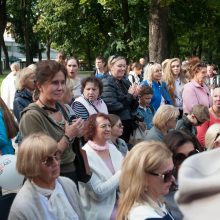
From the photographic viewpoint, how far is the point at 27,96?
215 inches

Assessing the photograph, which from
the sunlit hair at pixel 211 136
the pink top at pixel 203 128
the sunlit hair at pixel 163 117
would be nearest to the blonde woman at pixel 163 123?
the sunlit hair at pixel 163 117

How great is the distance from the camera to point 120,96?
6.65m

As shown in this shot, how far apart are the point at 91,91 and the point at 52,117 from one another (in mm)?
2088

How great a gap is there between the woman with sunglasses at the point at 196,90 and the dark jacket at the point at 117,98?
94 cm

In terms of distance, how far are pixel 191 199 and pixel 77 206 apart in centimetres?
243

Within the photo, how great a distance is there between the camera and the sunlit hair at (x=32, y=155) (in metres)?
3.20

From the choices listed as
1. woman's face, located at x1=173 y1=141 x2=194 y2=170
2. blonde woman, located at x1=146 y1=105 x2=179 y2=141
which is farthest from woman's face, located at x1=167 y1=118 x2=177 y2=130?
woman's face, located at x1=173 y1=141 x2=194 y2=170

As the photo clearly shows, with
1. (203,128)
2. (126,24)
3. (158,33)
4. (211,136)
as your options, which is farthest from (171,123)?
(126,24)

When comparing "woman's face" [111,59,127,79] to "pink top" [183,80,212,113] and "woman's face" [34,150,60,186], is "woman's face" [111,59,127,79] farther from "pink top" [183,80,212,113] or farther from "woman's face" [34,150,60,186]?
"woman's face" [34,150,60,186]

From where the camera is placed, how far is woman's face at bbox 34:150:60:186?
3.26 metres

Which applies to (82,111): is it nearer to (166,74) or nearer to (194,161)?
(166,74)

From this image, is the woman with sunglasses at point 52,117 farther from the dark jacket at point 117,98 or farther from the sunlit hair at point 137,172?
the dark jacket at point 117,98

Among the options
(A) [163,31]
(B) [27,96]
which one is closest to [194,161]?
(B) [27,96]

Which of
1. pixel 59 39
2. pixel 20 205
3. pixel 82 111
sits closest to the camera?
pixel 20 205
